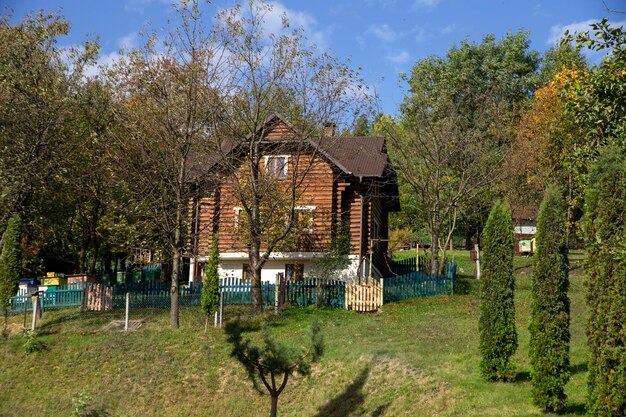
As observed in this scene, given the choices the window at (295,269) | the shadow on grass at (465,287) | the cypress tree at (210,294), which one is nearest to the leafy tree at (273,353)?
the cypress tree at (210,294)

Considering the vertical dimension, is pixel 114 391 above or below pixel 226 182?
below

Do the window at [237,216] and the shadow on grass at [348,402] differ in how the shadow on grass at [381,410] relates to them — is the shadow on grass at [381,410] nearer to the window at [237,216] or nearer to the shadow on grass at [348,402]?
the shadow on grass at [348,402]

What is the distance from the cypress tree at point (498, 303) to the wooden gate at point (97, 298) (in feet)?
54.6

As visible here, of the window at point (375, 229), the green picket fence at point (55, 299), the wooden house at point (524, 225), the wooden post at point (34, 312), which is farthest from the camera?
the wooden house at point (524, 225)

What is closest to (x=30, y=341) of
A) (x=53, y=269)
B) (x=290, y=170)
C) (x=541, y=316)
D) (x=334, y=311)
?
(x=334, y=311)

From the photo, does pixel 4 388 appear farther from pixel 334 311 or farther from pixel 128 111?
pixel 128 111

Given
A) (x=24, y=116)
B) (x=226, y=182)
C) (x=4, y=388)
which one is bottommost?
(x=4, y=388)

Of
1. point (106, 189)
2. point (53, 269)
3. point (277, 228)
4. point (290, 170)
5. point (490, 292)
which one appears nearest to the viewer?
point (490, 292)

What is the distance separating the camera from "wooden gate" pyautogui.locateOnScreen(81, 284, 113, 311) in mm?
26125

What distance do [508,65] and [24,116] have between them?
37840mm

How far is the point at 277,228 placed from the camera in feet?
93.6

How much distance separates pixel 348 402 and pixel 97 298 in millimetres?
14142

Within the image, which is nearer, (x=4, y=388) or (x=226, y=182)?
(x=4, y=388)

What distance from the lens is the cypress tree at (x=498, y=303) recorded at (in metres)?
14.5
